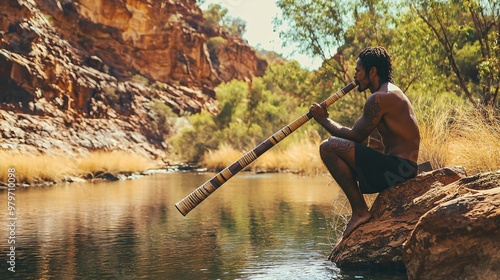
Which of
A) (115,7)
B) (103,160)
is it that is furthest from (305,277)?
(115,7)

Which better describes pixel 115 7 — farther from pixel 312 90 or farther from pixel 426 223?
pixel 426 223

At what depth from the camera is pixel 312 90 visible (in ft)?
85.5

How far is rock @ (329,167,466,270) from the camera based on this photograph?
6.61 metres

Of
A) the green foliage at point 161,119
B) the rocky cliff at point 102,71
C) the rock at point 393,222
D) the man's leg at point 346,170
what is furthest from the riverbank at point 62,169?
the green foliage at point 161,119

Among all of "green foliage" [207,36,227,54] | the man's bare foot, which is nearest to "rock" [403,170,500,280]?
the man's bare foot

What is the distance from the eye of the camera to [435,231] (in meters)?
5.75

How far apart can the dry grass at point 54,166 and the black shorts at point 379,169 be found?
15.5m

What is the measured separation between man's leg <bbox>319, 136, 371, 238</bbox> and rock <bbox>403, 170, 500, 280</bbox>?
94 cm

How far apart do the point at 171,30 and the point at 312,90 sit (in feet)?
108

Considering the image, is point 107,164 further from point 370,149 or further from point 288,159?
point 370,149

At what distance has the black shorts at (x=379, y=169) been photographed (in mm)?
6781

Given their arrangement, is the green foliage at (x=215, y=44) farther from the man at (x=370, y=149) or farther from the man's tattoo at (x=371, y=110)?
the man's tattoo at (x=371, y=110)

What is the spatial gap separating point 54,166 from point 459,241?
19.5m

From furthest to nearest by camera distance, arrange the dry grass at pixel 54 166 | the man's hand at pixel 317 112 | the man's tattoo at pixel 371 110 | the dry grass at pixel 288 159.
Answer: the dry grass at pixel 288 159
the dry grass at pixel 54 166
the man's hand at pixel 317 112
the man's tattoo at pixel 371 110
